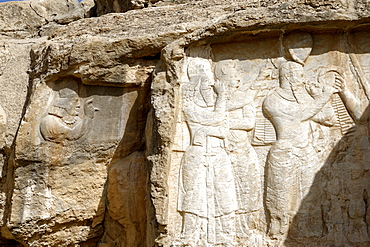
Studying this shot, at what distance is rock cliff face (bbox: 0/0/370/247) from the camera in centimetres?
441

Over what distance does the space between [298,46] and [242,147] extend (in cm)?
98

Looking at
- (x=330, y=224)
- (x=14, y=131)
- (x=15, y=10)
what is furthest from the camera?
(x=15, y=10)

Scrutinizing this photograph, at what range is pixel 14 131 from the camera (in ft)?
17.5

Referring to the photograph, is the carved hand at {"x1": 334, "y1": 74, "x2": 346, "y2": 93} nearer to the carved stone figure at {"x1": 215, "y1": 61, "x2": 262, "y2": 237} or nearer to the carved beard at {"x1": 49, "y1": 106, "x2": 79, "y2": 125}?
the carved stone figure at {"x1": 215, "y1": 61, "x2": 262, "y2": 237}

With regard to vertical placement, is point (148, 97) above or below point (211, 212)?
above

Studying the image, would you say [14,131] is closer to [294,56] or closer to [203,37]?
[203,37]

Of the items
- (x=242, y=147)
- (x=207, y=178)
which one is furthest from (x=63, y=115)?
(x=242, y=147)

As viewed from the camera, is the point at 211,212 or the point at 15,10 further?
the point at 15,10

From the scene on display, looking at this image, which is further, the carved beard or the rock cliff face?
the carved beard

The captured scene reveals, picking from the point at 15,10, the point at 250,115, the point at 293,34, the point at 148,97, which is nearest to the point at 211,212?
the point at 250,115

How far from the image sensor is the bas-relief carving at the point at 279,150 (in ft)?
14.4

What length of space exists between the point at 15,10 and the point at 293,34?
13.3 ft

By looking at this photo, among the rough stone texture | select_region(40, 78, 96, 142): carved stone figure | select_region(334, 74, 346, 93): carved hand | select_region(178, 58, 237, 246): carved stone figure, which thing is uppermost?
the rough stone texture

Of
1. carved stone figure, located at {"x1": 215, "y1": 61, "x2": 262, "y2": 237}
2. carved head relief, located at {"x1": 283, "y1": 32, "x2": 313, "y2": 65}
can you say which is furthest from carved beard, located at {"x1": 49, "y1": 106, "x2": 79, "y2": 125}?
carved head relief, located at {"x1": 283, "y1": 32, "x2": 313, "y2": 65}
